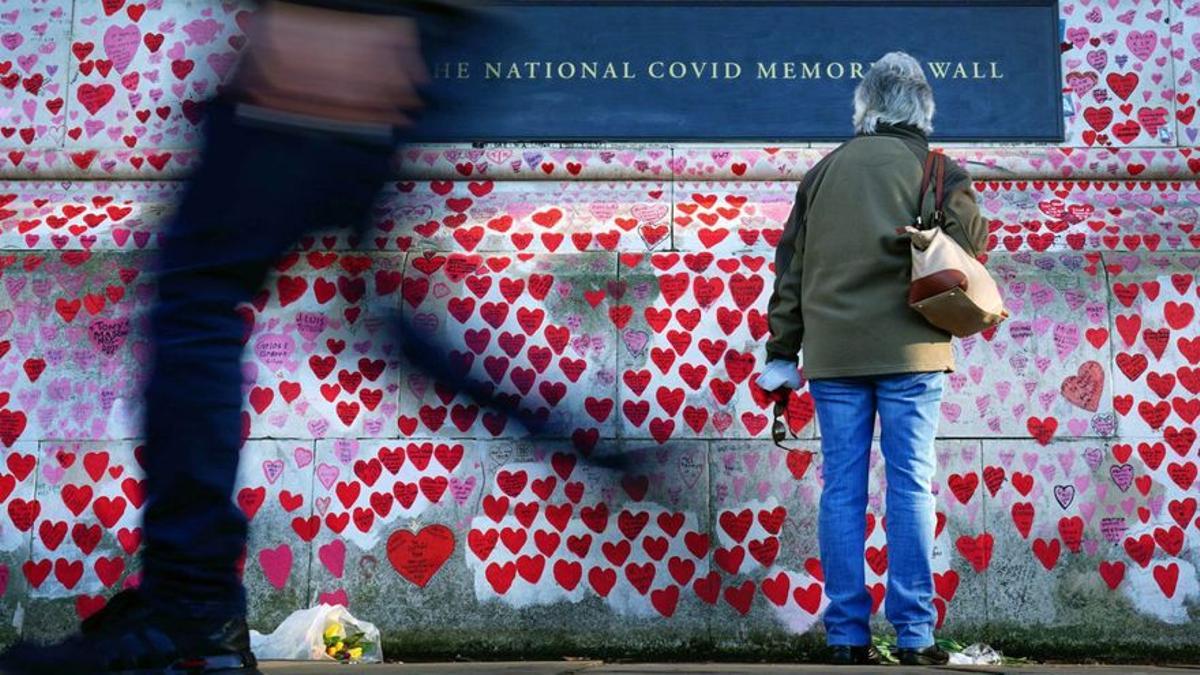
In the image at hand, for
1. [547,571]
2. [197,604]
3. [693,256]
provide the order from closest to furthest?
[197,604] → [547,571] → [693,256]

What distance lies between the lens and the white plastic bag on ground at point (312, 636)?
5070 mm

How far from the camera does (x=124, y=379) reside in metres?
5.91

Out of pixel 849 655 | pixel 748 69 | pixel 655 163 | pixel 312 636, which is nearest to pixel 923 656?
pixel 849 655

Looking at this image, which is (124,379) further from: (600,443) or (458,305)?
(600,443)

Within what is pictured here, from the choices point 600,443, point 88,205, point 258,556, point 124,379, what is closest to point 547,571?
point 258,556

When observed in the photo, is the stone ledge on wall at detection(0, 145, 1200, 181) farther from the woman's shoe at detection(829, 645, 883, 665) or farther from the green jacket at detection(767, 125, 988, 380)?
the woman's shoe at detection(829, 645, 883, 665)

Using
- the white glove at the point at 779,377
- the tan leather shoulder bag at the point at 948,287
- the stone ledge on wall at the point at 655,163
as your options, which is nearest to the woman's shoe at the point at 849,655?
the white glove at the point at 779,377

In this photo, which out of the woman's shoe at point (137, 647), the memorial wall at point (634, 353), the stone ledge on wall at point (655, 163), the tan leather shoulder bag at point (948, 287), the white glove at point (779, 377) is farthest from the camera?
the stone ledge on wall at point (655, 163)

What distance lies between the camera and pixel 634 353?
5895 millimetres

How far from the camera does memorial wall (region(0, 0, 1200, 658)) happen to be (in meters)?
5.60

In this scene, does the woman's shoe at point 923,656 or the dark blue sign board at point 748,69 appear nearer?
the woman's shoe at point 923,656

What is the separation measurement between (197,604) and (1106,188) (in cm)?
477

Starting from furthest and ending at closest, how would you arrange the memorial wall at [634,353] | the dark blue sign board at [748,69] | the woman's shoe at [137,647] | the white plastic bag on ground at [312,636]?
1. the dark blue sign board at [748,69]
2. the memorial wall at [634,353]
3. the white plastic bag on ground at [312,636]
4. the woman's shoe at [137,647]

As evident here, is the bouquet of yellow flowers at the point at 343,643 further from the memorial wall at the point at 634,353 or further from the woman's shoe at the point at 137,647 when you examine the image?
the woman's shoe at the point at 137,647
